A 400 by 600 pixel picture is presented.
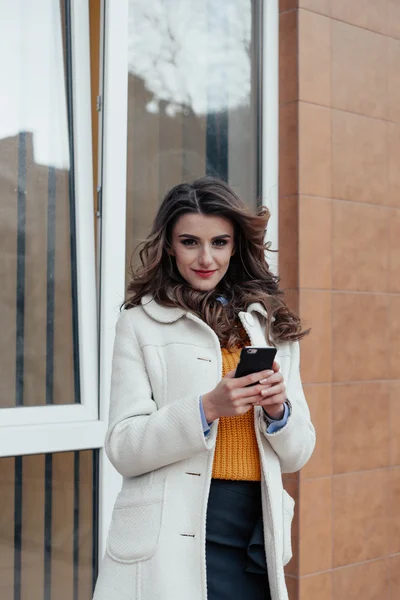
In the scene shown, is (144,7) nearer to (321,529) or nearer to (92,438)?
(92,438)

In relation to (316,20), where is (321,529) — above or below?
below

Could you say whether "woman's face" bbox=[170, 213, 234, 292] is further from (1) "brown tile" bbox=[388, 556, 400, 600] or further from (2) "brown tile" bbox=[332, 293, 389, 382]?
(1) "brown tile" bbox=[388, 556, 400, 600]

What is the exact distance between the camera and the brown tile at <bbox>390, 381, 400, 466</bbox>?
145 inches

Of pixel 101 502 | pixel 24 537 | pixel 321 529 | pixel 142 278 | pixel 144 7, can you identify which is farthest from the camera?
pixel 321 529

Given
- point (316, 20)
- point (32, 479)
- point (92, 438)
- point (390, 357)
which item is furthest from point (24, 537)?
point (316, 20)

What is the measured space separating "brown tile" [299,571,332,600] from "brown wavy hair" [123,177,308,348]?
5.75 ft

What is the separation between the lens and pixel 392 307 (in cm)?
369

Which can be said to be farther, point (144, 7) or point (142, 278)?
point (144, 7)

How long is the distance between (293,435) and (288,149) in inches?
73.9

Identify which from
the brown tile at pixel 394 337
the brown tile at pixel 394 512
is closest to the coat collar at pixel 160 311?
the brown tile at pixel 394 337

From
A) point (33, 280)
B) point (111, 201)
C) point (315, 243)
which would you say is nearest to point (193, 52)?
point (111, 201)

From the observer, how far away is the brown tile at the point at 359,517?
3459mm

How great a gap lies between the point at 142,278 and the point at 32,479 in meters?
1.12

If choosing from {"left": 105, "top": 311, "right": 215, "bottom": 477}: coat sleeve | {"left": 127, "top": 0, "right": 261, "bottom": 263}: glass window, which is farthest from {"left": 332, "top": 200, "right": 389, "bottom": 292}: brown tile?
{"left": 105, "top": 311, "right": 215, "bottom": 477}: coat sleeve
